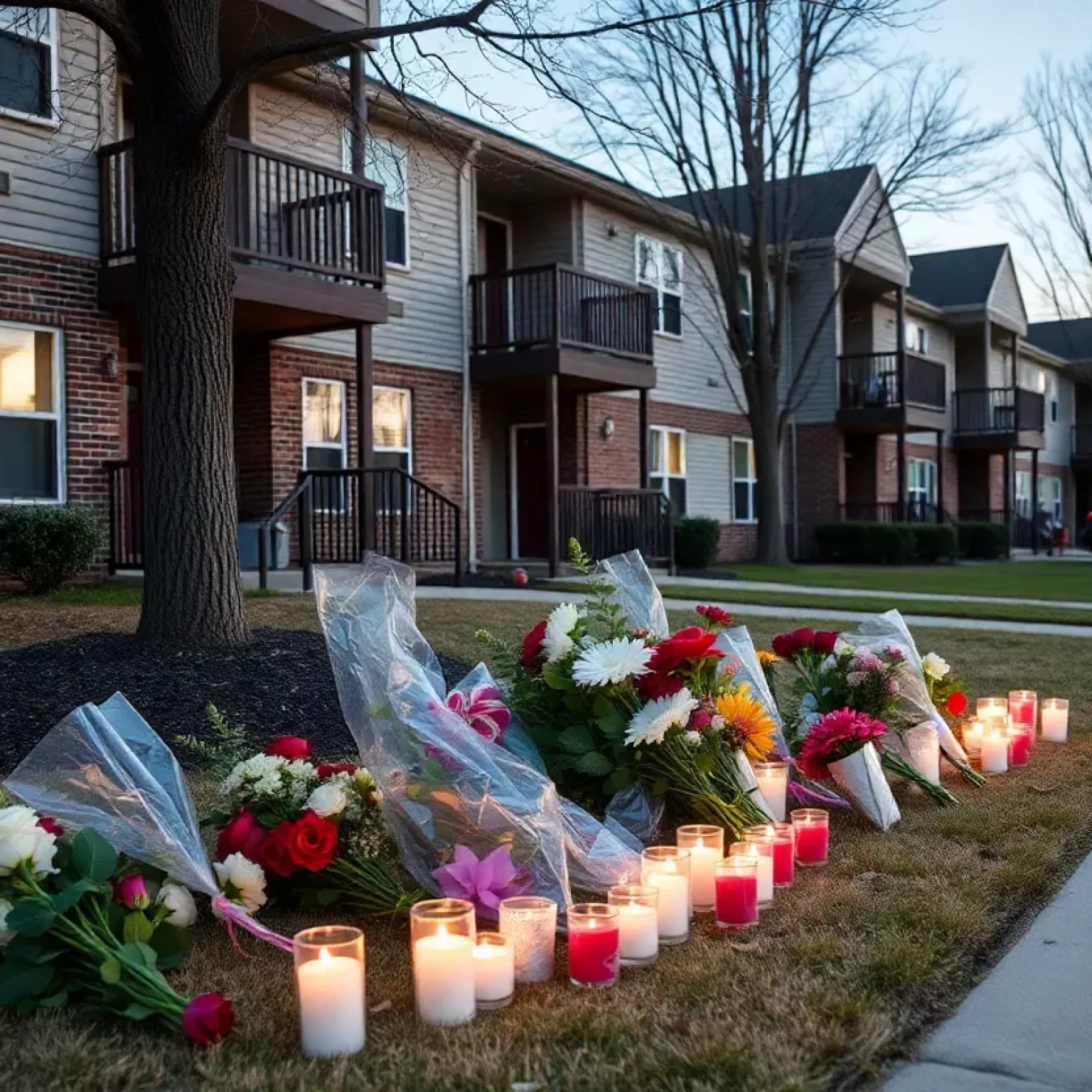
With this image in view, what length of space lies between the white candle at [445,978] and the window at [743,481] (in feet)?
65.7

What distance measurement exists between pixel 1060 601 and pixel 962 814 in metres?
10.1

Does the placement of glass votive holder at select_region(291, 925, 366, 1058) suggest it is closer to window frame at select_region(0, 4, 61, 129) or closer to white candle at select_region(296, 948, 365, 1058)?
white candle at select_region(296, 948, 365, 1058)

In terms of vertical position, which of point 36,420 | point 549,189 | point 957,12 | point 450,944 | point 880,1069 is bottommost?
point 880,1069

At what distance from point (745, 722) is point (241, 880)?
160 centimetres

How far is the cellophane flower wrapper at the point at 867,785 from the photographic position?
406cm

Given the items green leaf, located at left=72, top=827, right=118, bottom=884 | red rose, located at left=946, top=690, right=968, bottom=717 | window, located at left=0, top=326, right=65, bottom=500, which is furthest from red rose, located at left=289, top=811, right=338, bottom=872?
window, located at left=0, top=326, right=65, bottom=500

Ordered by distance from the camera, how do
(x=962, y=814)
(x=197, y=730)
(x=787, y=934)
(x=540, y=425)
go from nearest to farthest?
1. (x=787, y=934)
2. (x=962, y=814)
3. (x=197, y=730)
4. (x=540, y=425)

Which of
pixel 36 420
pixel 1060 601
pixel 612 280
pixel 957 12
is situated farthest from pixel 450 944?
pixel 612 280

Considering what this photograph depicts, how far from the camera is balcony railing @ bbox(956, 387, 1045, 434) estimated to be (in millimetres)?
29406

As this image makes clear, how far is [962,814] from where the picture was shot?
4.26 m

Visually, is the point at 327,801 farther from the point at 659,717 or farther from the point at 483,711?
the point at 659,717

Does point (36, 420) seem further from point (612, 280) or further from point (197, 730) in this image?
point (612, 280)

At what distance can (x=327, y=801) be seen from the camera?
312 cm

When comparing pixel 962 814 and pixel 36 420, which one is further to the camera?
pixel 36 420
